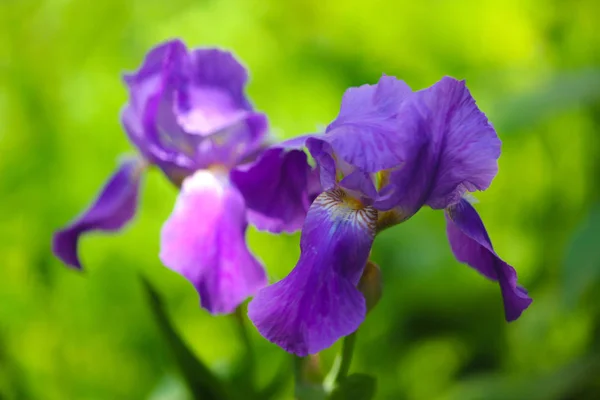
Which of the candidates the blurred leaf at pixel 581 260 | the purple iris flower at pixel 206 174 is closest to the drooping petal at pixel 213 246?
the purple iris flower at pixel 206 174

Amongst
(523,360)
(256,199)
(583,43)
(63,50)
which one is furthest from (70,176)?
(583,43)

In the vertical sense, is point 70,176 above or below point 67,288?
above

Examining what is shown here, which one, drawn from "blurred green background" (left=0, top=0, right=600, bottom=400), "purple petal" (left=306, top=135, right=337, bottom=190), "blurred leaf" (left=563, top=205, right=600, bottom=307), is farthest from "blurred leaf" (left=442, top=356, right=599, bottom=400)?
"purple petal" (left=306, top=135, right=337, bottom=190)

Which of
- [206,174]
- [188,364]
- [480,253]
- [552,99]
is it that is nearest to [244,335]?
[188,364]

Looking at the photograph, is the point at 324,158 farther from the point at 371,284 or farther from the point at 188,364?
the point at 188,364

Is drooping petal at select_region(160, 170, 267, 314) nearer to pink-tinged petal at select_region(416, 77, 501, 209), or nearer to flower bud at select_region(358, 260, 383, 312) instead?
flower bud at select_region(358, 260, 383, 312)

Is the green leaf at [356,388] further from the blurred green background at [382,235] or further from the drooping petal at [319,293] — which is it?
the blurred green background at [382,235]

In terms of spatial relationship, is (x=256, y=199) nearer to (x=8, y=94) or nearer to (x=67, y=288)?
(x=67, y=288)

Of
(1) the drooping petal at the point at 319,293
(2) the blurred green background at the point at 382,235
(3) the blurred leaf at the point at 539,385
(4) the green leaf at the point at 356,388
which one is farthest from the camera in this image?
(2) the blurred green background at the point at 382,235
